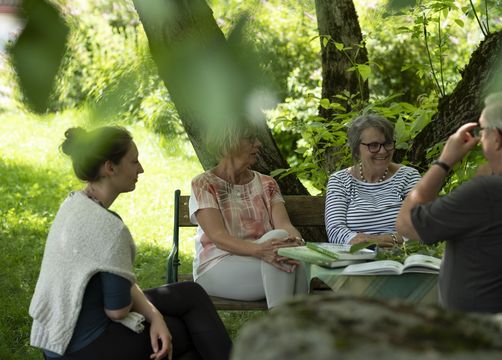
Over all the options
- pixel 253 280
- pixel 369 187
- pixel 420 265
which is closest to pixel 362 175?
pixel 369 187

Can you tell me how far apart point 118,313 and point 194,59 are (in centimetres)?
217

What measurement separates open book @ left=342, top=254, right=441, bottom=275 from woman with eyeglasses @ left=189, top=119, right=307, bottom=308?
0.80m

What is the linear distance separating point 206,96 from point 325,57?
13.6ft

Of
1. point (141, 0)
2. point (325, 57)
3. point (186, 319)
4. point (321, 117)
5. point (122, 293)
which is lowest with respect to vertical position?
point (186, 319)

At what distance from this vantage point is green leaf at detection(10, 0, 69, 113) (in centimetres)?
99

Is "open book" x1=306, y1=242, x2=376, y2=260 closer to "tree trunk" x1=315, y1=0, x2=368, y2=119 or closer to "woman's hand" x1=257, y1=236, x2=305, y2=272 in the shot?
"woman's hand" x1=257, y1=236, x2=305, y2=272

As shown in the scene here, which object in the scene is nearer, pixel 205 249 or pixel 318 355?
pixel 318 355

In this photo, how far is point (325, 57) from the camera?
5023 millimetres

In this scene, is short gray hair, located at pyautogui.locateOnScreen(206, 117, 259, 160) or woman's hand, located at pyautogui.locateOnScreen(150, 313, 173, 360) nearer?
short gray hair, located at pyautogui.locateOnScreen(206, 117, 259, 160)

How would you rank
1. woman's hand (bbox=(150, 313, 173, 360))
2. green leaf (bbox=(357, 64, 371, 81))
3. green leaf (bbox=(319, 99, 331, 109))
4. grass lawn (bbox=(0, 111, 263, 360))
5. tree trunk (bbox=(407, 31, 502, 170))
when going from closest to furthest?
woman's hand (bbox=(150, 313, 173, 360)) → tree trunk (bbox=(407, 31, 502, 170)) → green leaf (bbox=(357, 64, 371, 81)) → green leaf (bbox=(319, 99, 331, 109)) → grass lawn (bbox=(0, 111, 263, 360))

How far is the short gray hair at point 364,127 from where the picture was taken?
13.9ft

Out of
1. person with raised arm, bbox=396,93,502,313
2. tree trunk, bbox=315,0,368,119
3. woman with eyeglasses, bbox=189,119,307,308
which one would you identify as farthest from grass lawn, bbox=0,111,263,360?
person with raised arm, bbox=396,93,502,313

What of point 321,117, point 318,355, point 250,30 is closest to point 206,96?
point 250,30

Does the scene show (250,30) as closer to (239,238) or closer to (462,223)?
(462,223)
